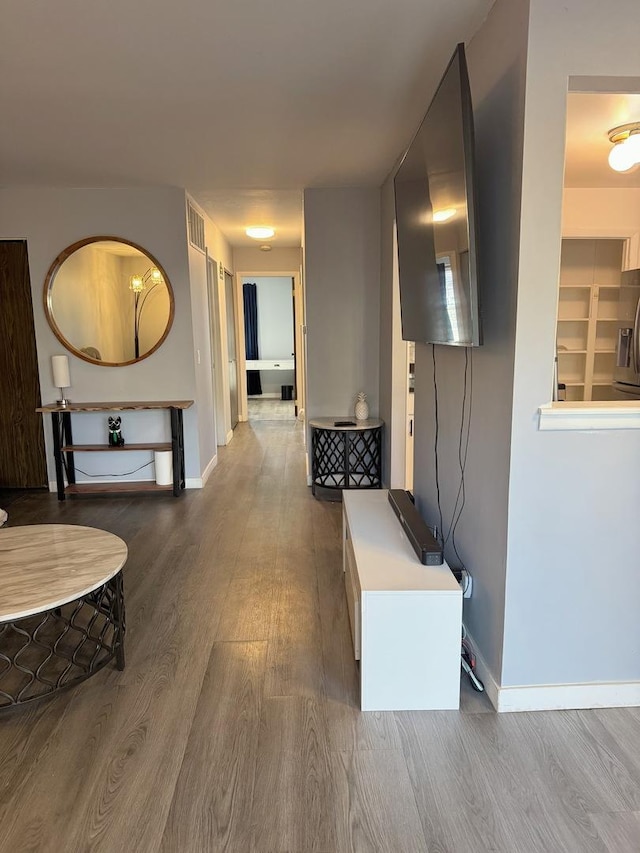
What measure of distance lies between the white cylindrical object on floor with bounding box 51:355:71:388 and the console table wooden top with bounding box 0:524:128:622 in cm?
209

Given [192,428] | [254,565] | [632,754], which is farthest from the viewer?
[192,428]

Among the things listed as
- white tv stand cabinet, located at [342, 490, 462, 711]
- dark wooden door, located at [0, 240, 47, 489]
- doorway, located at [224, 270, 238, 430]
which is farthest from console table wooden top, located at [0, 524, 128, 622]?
doorway, located at [224, 270, 238, 430]

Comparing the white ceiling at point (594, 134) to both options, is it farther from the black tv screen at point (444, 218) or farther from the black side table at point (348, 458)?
the black side table at point (348, 458)

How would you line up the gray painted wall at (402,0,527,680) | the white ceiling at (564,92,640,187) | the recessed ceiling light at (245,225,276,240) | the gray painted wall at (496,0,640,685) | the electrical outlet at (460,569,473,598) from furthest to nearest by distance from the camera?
the recessed ceiling light at (245,225,276,240) → the white ceiling at (564,92,640,187) → the electrical outlet at (460,569,473,598) → the gray painted wall at (402,0,527,680) → the gray painted wall at (496,0,640,685)

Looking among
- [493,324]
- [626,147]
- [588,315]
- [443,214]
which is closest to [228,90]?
[443,214]

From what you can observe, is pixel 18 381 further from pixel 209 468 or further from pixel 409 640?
pixel 409 640

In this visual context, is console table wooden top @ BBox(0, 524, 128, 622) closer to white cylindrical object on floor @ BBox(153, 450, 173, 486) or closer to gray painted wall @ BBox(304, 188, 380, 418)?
white cylindrical object on floor @ BBox(153, 450, 173, 486)

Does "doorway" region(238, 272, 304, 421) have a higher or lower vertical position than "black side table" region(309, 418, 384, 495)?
higher

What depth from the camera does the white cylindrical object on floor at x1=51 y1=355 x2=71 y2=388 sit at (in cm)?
435

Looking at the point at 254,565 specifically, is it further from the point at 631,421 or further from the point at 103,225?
the point at 103,225

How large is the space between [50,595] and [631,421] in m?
2.02

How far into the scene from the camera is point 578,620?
6.22 ft

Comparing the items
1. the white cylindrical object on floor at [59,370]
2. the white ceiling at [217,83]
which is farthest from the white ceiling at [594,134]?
the white cylindrical object on floor at [59,370]

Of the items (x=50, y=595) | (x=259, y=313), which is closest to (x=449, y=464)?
(x=50, y=595)
